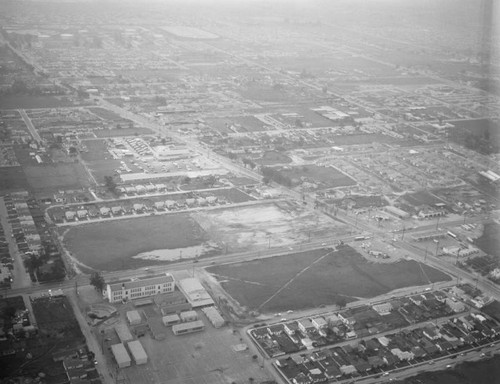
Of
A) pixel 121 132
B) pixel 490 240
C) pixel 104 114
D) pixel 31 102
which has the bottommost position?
pixel 490 240

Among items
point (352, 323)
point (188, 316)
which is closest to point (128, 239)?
point (188, 316)

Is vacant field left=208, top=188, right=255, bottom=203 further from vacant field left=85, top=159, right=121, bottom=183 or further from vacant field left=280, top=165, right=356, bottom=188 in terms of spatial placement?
vacant field left=85, top=159, right=121, bottom=183

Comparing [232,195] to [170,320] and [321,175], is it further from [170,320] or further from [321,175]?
[170,320]

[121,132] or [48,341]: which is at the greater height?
[121,132]

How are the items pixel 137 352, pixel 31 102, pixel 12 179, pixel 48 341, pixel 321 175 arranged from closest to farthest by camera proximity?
pixel 137 352 < pixel 48 341 < pixel 12 179 < pixel 321 175 < pixel 31 102

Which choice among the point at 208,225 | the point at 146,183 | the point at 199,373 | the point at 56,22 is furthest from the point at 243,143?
the point at 56,22

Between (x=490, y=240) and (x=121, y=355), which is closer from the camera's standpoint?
Result: (x=121, y=355)

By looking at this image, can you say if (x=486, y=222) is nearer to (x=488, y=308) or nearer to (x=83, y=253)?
(x=488, y=308)
